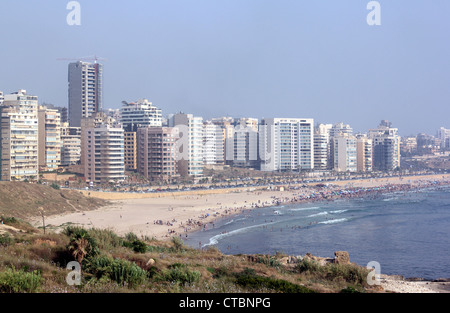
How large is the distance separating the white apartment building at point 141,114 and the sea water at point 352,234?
1452 inches

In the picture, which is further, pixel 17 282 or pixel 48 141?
pixel 48 141

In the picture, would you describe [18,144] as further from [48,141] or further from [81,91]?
[81,91]

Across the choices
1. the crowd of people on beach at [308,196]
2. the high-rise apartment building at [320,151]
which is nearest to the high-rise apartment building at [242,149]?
the high-rise apartment building at [320,151]

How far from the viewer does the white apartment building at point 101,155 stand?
6600 cm

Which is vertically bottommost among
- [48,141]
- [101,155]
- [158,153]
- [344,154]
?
[344,154]

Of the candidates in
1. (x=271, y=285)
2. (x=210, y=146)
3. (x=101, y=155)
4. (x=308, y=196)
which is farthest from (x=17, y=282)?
(x=210, y=146)

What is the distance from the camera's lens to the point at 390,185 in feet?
297

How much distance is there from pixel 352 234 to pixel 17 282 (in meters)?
33.4

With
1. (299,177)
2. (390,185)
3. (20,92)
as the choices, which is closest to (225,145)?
(299,177)

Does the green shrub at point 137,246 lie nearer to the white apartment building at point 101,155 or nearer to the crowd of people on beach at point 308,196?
the crowd of people on beach at point 308,196

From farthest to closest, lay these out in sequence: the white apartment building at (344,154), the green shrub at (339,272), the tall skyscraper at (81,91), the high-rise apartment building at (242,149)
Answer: the white apartment building at (344,154)
the tall skyscraper at (81,91)
the high-rise apartment building at (242,149)
the green shrub at (339,272)

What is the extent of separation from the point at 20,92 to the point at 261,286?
68312 mm

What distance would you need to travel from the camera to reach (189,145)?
3250 inches
